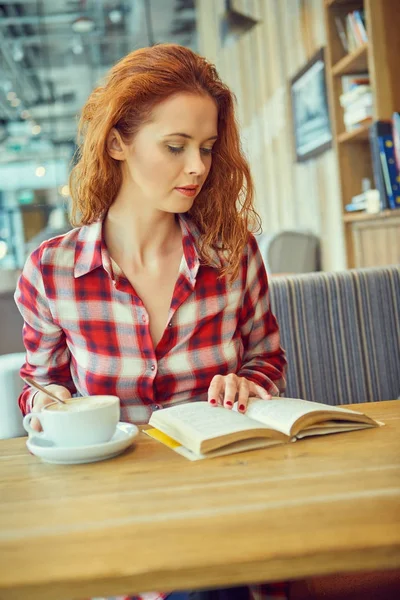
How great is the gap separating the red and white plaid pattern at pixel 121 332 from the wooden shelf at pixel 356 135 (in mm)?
2222

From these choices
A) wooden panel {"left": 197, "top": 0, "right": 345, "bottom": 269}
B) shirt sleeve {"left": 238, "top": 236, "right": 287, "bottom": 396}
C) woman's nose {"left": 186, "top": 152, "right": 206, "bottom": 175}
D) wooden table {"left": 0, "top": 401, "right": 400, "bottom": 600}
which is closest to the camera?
wooden table {"left": 0, "top": 401, "right": 400, "bottom": 600}

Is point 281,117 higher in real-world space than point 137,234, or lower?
higher

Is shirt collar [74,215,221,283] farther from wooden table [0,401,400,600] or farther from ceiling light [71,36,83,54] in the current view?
ceiling light [71,36,83,54]

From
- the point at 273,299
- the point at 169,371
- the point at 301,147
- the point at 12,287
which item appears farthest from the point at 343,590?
the point at 301,147

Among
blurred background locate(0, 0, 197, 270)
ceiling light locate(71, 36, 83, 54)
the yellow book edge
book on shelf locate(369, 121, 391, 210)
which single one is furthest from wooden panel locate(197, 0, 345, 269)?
ceiling light locate(71, 36, 83, 54)

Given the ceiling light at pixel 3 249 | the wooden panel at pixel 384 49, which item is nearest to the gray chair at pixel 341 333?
the wooden panel at pixel 384 49

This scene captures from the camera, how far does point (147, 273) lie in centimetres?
148

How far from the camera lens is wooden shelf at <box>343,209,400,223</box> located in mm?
3135

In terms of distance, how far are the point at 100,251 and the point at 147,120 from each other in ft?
0.91

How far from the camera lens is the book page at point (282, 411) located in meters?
1.07

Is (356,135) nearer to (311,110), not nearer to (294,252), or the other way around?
(311,110)

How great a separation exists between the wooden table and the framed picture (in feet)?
12.2

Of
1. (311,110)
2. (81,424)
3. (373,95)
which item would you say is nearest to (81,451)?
(81,424)

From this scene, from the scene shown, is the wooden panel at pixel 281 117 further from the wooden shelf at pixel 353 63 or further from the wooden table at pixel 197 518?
the wooden table at pixel 197 518
